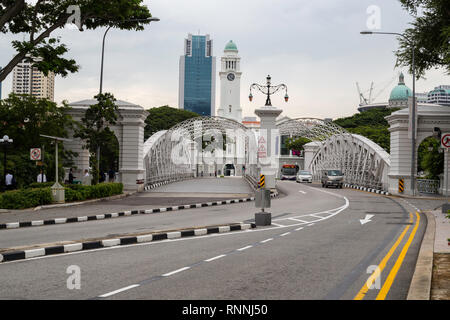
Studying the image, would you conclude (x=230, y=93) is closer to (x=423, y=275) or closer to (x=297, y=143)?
(x=297, y=143)

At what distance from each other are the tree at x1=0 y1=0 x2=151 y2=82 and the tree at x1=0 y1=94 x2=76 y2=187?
8736 mm

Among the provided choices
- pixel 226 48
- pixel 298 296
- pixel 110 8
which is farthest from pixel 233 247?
pixel 226 48

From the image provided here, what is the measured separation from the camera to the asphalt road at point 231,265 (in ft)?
22.0

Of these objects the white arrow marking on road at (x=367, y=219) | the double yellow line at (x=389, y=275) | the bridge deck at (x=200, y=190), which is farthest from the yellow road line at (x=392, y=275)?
the bridge deck at (x=200, y=190)

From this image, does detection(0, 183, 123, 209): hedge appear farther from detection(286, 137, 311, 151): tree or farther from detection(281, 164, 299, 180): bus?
detection(286, 137, 311, 151): tree

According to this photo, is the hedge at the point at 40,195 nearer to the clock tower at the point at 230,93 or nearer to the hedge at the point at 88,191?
the hedge at the point at 88,191

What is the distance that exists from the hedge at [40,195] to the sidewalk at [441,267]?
614 inches

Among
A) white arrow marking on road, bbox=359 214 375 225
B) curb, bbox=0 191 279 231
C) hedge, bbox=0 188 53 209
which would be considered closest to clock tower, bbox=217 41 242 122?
curb, bbox=0 191 279 231

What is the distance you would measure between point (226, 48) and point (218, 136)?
5554 centimetres

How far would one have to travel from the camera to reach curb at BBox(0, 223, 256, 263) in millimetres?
9492

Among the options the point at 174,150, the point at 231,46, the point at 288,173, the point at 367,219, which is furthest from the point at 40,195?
the point at 231,46

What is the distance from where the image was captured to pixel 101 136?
1102 inches
